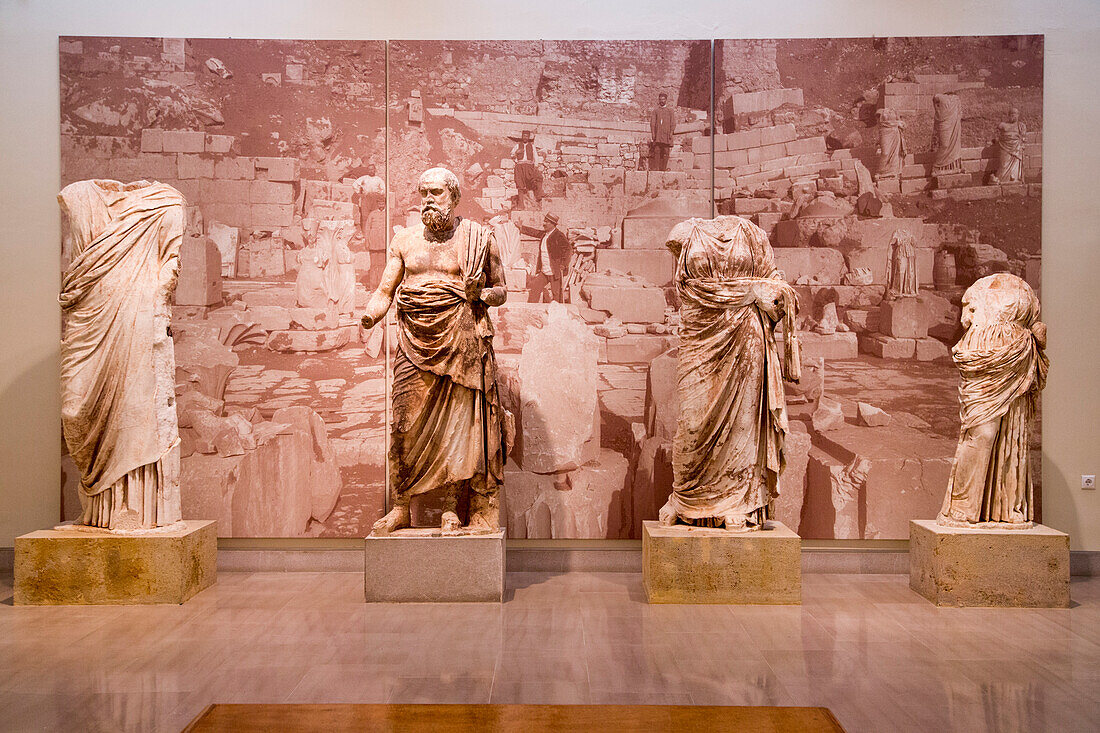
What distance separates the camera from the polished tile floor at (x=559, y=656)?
3418mm

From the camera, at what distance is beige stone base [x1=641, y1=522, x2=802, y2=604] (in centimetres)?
488

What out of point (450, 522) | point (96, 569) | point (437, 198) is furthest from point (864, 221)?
point (96, 569)

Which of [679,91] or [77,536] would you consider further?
[679,91]

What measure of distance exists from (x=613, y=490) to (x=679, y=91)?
279 centimetres

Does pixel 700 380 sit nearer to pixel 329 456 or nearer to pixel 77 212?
pixel 329 456

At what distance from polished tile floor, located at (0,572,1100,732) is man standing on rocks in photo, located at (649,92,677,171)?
2.87 metres

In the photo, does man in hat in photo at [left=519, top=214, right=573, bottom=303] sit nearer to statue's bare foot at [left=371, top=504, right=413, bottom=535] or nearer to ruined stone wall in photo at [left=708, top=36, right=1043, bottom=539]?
ruined stone wall in photo at [left=708, top=36, right=1043, bottom=539]

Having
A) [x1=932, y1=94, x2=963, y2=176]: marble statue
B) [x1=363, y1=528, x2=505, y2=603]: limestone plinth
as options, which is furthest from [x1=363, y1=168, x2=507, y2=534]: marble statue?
[x1=932, y1=94, x2=963, y2=176]: marble statue

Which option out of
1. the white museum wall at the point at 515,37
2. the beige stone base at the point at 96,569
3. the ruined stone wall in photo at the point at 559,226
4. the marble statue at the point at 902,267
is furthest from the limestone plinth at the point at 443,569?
the marble statue at the point at 902,267

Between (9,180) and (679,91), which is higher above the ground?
(679,91)

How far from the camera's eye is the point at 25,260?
5.87m

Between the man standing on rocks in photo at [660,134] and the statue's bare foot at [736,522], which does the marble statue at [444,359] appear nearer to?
the statue's bare foot at [736,522]

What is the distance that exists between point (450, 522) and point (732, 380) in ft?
6.12

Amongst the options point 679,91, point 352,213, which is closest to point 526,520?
point 352,213
